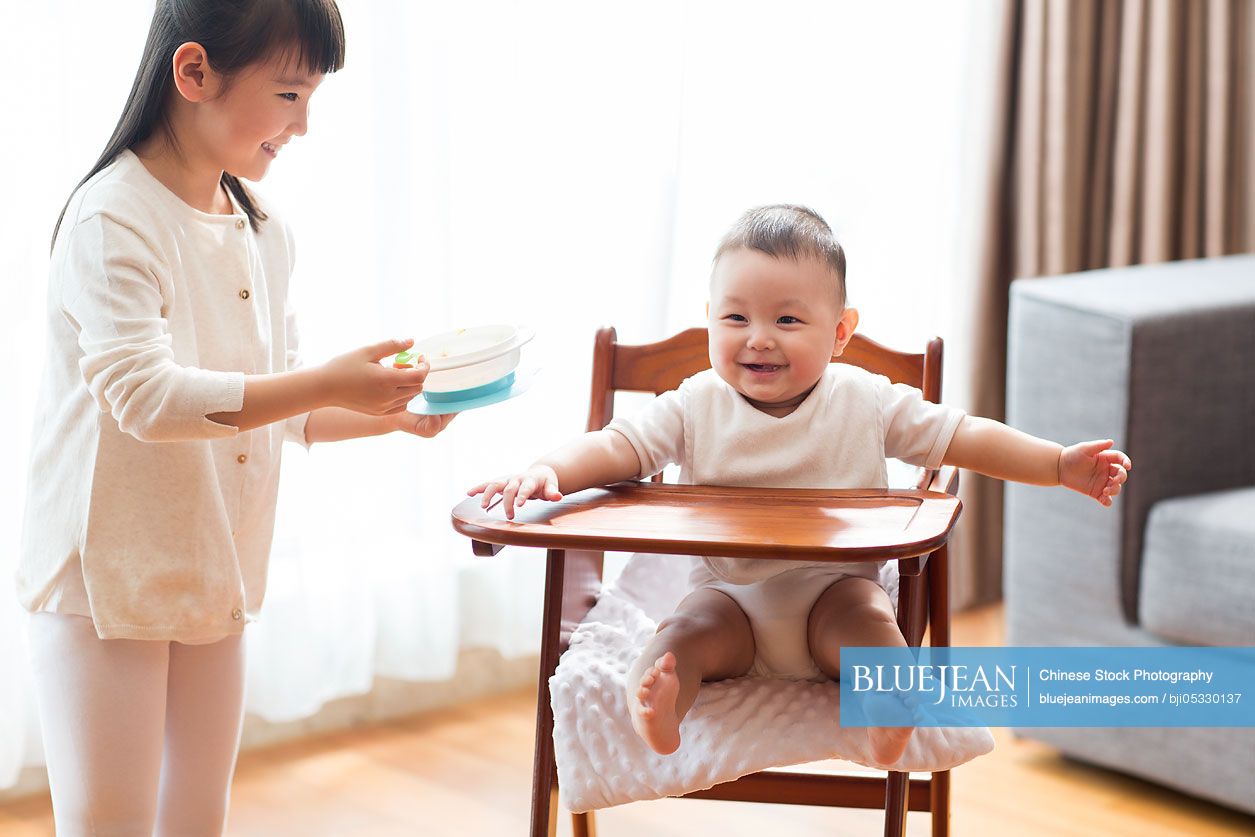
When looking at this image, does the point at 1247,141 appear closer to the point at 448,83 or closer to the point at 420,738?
the point at 448,83

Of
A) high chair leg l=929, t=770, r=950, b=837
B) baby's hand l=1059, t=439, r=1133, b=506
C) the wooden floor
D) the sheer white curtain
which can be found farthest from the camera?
→ the wooden floor

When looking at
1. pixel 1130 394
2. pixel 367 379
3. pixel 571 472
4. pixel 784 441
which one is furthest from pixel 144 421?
pixel 1130 394

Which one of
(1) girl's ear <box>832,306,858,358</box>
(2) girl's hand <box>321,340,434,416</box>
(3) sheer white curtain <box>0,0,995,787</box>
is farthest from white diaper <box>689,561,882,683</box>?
(3) sheer white curtain <box>0,0,995,787</box>

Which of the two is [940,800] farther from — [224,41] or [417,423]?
[224,41]

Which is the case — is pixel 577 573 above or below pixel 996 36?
below

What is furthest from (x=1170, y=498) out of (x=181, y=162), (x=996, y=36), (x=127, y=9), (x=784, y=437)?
(x=127, y=9)

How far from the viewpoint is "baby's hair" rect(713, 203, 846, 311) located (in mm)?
1341

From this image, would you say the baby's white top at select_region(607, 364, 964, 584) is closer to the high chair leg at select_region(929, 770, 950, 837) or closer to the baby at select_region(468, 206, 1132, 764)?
the baby at select_region(468, 206, 1132, 764)

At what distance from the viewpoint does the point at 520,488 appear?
121 centimetres

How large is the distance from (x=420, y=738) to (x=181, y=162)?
131 centimetres

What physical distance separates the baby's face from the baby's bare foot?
35 centimetres

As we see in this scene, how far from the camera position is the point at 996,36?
2744 millimetres

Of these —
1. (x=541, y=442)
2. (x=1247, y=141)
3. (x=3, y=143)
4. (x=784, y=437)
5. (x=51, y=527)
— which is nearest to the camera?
(x=51, y=527)

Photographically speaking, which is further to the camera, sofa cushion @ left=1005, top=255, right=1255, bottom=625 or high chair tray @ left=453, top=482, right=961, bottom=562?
sofa cushion @ left=1005, top=255, right=1255, bottom=625
